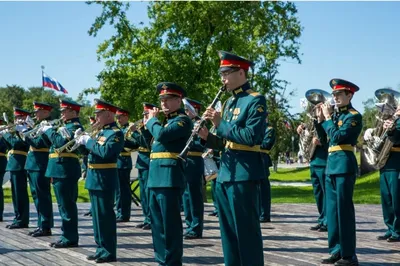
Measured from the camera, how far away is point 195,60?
65.0ft

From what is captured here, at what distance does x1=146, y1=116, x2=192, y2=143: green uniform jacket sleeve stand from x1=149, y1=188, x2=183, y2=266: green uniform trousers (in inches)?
24.0

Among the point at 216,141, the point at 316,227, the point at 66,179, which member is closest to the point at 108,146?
the point at 66,179

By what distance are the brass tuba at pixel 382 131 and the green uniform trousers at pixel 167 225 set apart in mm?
3628

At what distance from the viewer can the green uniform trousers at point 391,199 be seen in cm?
945

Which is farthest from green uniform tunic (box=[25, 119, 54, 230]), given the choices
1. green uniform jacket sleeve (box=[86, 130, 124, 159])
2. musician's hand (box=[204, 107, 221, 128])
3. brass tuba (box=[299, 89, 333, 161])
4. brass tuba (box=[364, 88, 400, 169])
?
musician's hand (box=[204, 107, 221, 128])

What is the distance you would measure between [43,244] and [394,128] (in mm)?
5561

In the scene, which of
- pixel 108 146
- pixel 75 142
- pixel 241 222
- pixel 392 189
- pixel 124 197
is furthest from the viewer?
pixel 124 197

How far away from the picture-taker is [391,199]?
31.6 ft

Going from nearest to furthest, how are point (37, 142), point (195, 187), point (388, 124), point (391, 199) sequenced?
point (388, 124), point (391, 199), point (37, 142), point (195, 187)

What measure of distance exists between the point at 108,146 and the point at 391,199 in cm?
463

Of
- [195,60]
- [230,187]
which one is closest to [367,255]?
[230,187]

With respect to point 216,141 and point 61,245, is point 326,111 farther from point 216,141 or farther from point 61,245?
point 61,245

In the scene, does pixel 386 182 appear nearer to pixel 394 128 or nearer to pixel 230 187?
pixel 394 128

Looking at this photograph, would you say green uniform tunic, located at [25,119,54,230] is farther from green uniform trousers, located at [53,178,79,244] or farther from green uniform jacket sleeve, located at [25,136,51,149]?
green uniform trousers, located at [53,178,79,244]
